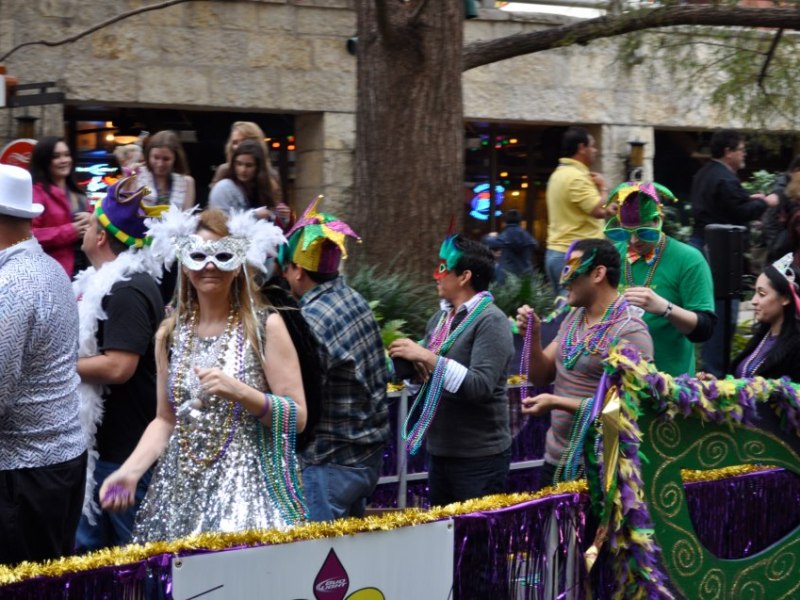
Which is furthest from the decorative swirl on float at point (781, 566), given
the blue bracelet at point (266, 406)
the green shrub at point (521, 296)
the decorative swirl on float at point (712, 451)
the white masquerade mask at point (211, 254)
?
the green shrub at point (521, 296)

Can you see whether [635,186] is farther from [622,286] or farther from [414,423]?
[414,423]

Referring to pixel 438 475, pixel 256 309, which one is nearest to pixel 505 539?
pixel 256 309

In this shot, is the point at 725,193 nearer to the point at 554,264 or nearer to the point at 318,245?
the point at 554,264

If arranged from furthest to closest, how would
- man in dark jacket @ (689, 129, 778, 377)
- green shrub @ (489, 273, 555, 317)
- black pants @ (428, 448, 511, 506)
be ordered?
man in dark jacket @ (689, 129, 778, 377) → green shrub @ (489, 273, 555, 317) → black pants @ (428, 448, 511, 506)

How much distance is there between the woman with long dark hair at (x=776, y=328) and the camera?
17.5 ft

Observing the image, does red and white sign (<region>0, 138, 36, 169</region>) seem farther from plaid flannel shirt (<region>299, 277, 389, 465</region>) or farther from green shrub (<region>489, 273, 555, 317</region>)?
plaid flannel shirt (<region>299, 277, 389, 465</region>)

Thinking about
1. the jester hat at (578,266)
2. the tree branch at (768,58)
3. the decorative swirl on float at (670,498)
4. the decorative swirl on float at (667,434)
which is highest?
the tree branch at (768,58)

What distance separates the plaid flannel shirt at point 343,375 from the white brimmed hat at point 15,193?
118 centimetres

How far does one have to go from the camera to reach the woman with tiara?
4031 mm

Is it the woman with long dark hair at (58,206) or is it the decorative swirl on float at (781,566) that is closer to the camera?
the decorative swirl on float at (781,566)

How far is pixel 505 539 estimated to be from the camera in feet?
13.4

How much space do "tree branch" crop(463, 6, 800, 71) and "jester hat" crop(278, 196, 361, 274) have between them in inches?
199

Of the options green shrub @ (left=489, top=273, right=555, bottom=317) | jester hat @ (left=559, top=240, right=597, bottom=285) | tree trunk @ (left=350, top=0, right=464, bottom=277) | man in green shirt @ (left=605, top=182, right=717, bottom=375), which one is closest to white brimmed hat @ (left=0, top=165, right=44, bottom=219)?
jester hat @ (left=559, top=240, right=597, bottom=285)

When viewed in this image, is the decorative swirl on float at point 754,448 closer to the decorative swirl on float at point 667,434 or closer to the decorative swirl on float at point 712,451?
the decorative swirl on float at point 712,451
